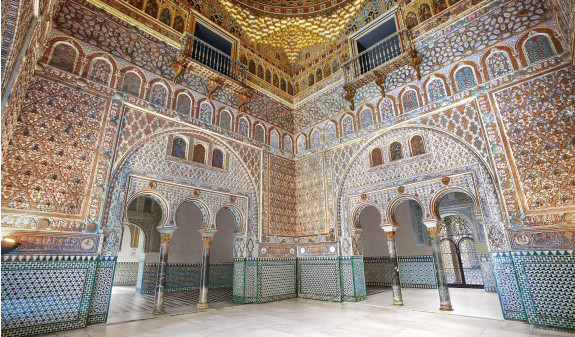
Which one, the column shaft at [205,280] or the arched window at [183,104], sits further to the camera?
the arched window at [183,104]

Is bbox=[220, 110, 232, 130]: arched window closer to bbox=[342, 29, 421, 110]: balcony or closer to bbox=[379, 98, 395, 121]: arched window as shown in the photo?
bbox=[342, 29, 421, 110]: balcony

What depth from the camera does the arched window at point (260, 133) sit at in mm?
9336

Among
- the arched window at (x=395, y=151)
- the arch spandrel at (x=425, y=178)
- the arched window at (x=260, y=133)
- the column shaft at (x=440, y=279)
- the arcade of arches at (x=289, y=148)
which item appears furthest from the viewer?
the arched window at (x=260, y=133)

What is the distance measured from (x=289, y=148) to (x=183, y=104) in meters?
3.78

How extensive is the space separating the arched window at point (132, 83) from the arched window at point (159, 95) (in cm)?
33

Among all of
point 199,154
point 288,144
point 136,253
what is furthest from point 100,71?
point 136,253

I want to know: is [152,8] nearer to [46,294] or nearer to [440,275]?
[46,294]

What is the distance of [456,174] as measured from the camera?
6.57 m

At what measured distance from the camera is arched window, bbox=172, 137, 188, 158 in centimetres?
737

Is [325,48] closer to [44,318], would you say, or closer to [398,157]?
[398,157]

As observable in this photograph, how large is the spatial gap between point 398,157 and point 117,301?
8259 millimetres

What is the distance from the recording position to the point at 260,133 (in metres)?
9.46

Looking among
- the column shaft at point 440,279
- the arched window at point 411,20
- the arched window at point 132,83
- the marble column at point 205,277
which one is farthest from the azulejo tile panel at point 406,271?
the arched window at point 132,83

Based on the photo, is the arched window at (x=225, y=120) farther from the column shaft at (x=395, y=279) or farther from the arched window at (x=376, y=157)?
the column shaft at (x=395, y=279)
